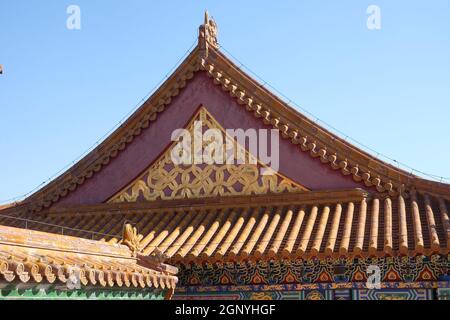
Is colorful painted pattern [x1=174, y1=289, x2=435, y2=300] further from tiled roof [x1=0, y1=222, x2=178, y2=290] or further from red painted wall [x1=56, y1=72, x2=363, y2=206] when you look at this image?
red painted wall [x1=56, y1=72, x2=363, y2=206]

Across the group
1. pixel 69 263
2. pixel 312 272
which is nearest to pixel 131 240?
pixel 69 263

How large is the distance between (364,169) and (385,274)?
1847 mm

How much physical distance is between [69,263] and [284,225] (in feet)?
13.3

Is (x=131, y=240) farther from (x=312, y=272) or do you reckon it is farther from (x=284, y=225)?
(x=312, y=272)

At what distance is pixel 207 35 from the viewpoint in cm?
1204

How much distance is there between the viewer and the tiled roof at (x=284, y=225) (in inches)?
332

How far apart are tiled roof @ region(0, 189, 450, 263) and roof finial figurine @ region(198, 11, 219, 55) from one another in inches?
125

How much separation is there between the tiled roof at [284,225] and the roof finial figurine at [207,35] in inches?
125

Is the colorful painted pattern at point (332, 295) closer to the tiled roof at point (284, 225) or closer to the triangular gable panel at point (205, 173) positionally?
the tiled roof at point (284, 225)

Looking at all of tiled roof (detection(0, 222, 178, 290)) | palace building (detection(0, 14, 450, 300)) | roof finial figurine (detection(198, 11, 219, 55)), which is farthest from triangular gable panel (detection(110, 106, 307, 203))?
tiled roof (detection(0, 222, 178, 290))

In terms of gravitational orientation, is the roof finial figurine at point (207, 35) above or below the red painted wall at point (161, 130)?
above

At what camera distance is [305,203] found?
1021cm

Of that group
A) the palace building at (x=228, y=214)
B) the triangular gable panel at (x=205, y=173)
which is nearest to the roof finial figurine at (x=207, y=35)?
the palace building at (x=228, y=214)
